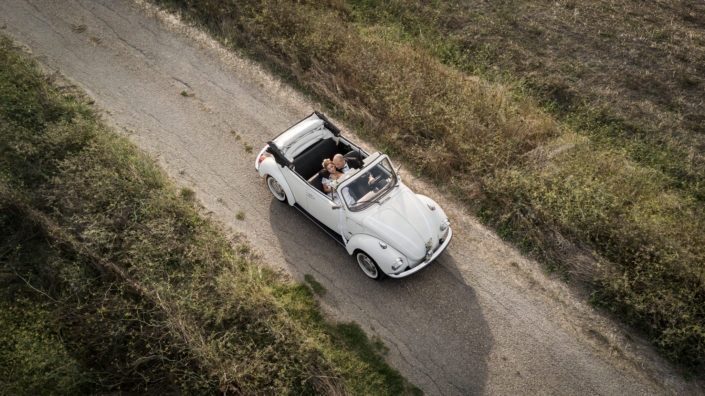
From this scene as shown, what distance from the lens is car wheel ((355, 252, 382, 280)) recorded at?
26.5 ft

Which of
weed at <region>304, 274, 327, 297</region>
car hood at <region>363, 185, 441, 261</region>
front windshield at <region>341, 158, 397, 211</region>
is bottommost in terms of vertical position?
weed at <region>304, 274, 327, 297</region>

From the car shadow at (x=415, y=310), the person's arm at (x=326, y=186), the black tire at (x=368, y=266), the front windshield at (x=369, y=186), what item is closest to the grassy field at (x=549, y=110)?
the car shadow at (x=415, y=310)

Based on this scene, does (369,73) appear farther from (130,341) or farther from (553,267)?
(130,341)

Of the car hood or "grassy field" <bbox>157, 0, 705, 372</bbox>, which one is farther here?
"grassy field" <bbox>157, 0, 705, 372</bbox>

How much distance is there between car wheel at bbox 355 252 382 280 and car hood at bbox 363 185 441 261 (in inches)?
23.3

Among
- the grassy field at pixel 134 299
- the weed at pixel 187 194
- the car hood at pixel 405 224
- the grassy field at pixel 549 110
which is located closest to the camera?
the grassy field at pixel 134 299

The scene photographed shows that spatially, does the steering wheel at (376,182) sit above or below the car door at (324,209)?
above

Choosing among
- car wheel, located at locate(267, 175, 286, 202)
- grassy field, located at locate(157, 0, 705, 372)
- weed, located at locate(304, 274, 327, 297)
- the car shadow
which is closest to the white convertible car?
car wheel, located at locate(267, 175, 286, 202)

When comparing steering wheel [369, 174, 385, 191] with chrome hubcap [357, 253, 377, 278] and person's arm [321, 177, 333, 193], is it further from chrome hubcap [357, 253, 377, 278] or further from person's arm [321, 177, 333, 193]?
chrome hubcap [357, 253, 377, 278]

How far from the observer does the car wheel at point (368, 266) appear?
806cm

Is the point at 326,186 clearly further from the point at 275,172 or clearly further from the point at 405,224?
the point at 405,224

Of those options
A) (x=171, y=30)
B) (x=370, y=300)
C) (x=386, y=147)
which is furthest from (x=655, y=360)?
(x=171, y=30)

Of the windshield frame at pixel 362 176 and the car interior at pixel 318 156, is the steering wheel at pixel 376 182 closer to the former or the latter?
the windshield frame at pixel 362 176

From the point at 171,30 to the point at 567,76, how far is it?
1372cm
